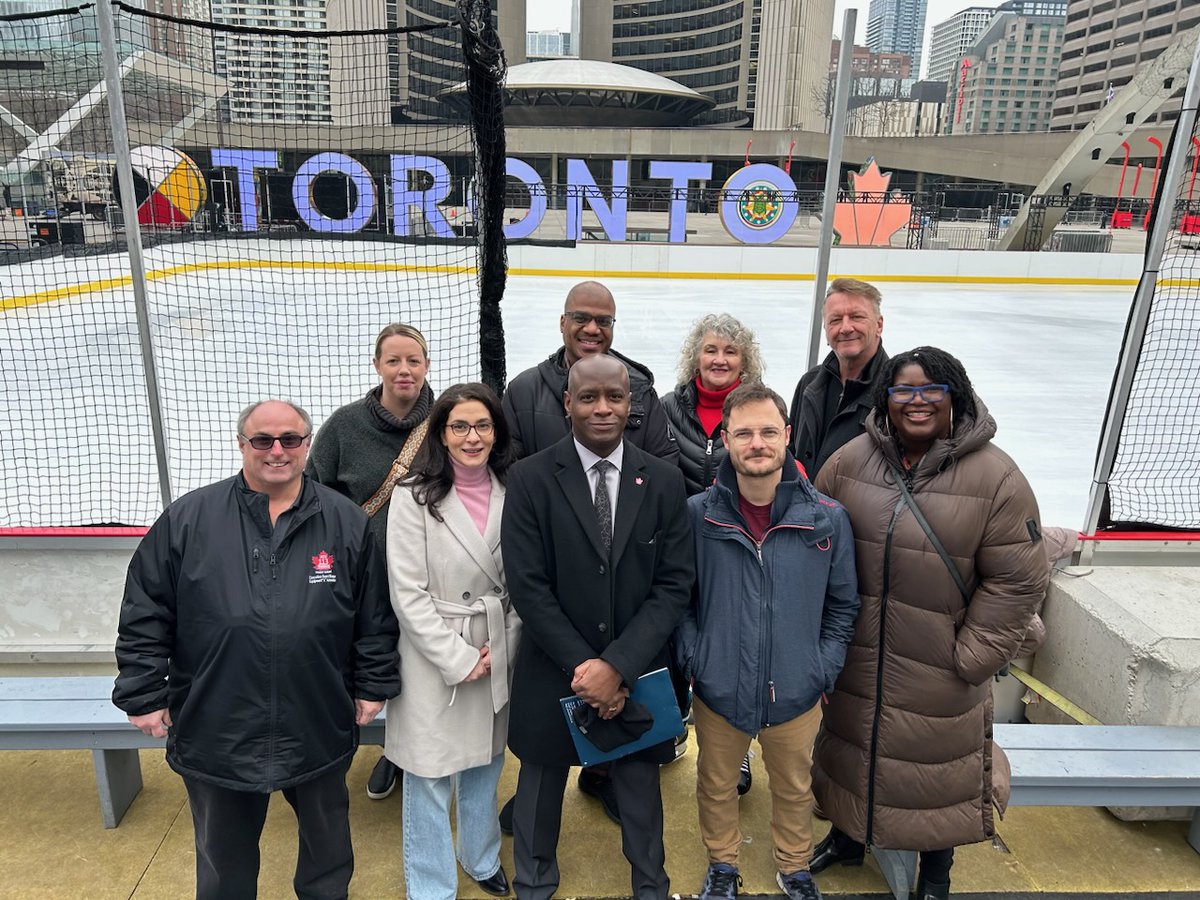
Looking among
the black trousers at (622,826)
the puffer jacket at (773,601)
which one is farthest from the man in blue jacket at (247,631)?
the puffer jacket at (773,601)

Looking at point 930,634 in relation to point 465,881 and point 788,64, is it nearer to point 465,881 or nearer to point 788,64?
point 465,881

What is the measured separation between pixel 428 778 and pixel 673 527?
0.93 metres

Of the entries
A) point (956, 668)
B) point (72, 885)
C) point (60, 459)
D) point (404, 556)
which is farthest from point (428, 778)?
point (60, 459)

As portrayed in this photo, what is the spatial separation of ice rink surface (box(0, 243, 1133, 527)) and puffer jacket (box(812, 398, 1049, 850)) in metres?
3.02

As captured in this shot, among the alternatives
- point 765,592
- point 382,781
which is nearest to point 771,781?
point 765,592

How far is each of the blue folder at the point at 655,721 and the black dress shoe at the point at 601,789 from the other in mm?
594

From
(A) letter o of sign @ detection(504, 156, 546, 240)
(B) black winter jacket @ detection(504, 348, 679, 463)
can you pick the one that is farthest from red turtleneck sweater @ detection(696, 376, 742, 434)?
(A) letter o of sign @ detection(504, 156, 546, 240)

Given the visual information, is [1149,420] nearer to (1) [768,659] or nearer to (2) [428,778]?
(1) [768,659]

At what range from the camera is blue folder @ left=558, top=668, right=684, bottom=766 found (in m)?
2.09

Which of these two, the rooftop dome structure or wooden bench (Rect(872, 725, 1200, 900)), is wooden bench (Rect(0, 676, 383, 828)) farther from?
the rooftop dome structure

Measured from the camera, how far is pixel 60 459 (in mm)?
5406

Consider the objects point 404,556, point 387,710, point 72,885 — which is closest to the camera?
point 404,556

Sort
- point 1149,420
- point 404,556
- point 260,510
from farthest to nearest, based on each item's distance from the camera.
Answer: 1. point 1149,420
2. point 404,556
3. point 260,510

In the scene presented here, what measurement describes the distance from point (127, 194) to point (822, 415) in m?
2.63
